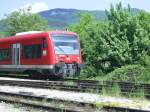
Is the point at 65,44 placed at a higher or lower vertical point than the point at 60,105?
higher

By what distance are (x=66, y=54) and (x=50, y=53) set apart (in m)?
1.02

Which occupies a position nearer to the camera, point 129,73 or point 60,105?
point 60,105

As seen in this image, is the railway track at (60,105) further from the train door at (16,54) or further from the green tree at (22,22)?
the green tree at (22,22)

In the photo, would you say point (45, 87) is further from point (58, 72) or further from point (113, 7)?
point (113, 7)

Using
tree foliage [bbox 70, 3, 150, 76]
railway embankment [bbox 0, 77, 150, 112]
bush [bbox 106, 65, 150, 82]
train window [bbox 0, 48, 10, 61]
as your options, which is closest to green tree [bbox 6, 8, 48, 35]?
train window [bbox 0, 48, 10, 61]

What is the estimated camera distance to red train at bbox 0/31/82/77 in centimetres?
2772

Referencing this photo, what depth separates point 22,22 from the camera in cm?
6431

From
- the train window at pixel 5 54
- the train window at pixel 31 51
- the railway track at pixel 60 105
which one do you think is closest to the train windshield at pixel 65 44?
the train window at pixel 31 51

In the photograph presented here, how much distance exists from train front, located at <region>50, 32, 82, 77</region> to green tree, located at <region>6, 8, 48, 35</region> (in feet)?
114

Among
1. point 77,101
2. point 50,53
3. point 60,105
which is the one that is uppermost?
point 77,101

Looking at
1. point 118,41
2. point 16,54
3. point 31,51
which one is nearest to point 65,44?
point 31,51

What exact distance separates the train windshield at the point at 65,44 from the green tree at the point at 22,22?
113ft

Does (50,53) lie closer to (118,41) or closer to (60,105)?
(118,41)

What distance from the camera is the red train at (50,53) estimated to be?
27719 mm
